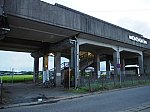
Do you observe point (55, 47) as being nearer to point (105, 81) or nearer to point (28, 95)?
point (105, 81)

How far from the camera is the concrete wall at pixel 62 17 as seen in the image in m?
17.7

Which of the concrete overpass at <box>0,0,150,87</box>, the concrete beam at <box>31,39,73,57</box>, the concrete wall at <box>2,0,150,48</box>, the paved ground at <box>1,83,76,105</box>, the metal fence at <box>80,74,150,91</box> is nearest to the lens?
the paved ground at <box>1,83,76,105</box>

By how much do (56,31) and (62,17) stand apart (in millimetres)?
1779

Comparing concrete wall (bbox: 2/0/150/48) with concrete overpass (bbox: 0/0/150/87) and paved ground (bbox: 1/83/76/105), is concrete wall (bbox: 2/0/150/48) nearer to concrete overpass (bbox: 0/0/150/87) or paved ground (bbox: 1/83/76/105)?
concrete overpass (bbox: 0/0/150/87)

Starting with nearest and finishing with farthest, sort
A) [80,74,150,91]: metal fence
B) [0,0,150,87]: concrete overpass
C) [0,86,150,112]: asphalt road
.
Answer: [0,86,150,112]: asphalt road → [0,0,150,87]: concrete overpass → [80,74,150,91]: metal fence

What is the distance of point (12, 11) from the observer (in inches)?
670

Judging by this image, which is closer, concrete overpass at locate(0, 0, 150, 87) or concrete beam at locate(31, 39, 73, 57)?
concrete overpass at locate(0, 0, 150, 87)

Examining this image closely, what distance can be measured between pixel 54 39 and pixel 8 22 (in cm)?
807

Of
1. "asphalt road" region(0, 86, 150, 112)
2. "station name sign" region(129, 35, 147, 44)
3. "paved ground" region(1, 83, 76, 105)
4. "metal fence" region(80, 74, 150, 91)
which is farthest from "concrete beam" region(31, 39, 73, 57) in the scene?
"station name sign" region(129, 35, 147, 44)

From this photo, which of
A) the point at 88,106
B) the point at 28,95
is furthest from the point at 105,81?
the point at 88,106

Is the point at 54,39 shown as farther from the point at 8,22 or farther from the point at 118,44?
the point at 118,44

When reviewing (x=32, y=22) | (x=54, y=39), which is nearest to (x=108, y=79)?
(x=54, y=39)

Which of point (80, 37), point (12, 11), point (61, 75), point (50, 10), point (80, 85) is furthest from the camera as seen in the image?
point (61, 75)

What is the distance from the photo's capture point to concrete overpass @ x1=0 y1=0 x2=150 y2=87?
18.0m
